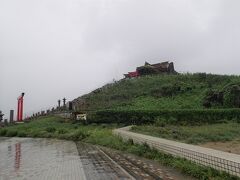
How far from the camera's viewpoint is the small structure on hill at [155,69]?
56438 millimetres

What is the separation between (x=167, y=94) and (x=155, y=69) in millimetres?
15921

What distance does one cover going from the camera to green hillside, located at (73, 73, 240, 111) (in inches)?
1372

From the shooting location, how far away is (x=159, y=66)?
57.3 meters

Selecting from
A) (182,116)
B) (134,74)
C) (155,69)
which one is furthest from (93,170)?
(134,74)

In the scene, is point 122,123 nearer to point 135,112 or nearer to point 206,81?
point 135,112

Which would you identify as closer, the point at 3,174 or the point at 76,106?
the point at 3,174

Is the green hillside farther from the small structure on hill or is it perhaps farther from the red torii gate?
the red torii gate

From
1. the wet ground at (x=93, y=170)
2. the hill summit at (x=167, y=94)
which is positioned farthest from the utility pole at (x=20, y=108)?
the wet ground at (x=93, y=170)

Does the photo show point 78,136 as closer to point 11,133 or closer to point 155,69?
point 11,133

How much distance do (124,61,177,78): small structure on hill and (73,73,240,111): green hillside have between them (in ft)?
12.8

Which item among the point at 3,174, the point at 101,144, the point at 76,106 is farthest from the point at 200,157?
the point at 76,106

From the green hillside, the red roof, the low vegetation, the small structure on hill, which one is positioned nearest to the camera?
the low vegetation

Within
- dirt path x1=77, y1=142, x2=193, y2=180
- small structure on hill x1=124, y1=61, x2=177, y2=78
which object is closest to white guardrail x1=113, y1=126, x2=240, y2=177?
dirt path x1=77, y1=142, x2=193, y2=180

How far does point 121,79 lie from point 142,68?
5.00 meters
